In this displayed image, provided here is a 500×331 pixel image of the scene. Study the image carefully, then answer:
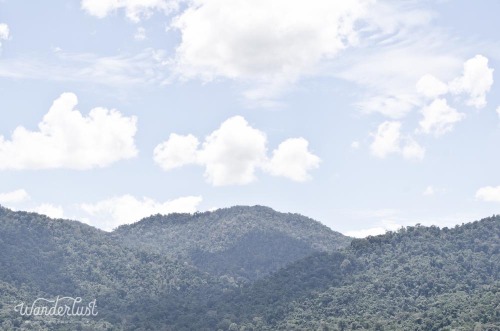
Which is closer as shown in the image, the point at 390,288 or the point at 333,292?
the point at 390,288

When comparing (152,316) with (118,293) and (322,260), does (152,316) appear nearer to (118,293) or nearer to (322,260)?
(118,293)

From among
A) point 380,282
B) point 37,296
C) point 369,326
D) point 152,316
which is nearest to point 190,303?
point 152,316

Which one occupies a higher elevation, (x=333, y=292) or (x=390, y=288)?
(x=390, y=288)

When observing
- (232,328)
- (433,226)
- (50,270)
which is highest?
(433,226)

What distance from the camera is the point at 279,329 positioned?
149 m

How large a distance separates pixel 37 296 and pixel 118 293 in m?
26.3

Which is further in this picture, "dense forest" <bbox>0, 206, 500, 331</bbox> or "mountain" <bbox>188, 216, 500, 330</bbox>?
"dense forest" <bbox>0, 206, 500, 331</bbox>

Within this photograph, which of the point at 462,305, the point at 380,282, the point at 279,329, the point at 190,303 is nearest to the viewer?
the point at 462,305

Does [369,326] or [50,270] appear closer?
[369,326]

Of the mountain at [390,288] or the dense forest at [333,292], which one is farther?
the dense forest at [333,292]

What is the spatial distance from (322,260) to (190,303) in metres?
39.5

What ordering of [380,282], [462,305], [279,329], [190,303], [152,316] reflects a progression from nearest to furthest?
1. [462,305]
2. [279,329]
3. [380,282]
4. [152,316]
5. [190,303]

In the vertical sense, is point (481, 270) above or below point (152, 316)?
above

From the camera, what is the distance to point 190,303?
623 ft
